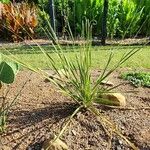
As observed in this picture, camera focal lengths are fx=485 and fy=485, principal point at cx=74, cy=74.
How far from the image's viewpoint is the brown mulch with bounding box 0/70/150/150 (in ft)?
14.6

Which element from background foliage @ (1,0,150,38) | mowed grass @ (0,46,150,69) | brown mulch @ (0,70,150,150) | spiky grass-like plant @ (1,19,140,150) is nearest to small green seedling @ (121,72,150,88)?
brown mulch @ (0,70,150,150)

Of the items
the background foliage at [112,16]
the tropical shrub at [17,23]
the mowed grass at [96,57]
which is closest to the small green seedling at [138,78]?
the mowed grass at [96,57]

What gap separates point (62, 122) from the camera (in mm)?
4645

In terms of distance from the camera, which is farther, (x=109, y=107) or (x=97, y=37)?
(x=97, y=37)

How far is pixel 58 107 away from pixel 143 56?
3.16 m

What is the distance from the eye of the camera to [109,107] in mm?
4934

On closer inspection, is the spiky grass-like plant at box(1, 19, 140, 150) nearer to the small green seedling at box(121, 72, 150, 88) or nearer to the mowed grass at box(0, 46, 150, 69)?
the small green seedling at box(121, 72, 150, 88)

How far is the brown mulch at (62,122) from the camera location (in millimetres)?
4461

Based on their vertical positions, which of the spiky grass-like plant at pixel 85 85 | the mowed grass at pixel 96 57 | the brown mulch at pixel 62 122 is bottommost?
the mowed grass at pixel 96 57

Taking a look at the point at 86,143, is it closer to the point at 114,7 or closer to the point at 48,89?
the point at 48,89

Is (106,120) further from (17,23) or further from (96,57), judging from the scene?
(17,23)

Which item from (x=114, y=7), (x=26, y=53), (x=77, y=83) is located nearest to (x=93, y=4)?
(x=114, y=7)

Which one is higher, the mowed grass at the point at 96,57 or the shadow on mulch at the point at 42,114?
the shadow on mulch at the point at 42,114

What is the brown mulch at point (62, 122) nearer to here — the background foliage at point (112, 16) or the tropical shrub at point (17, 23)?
the tropical shrub at point (17, 23)
